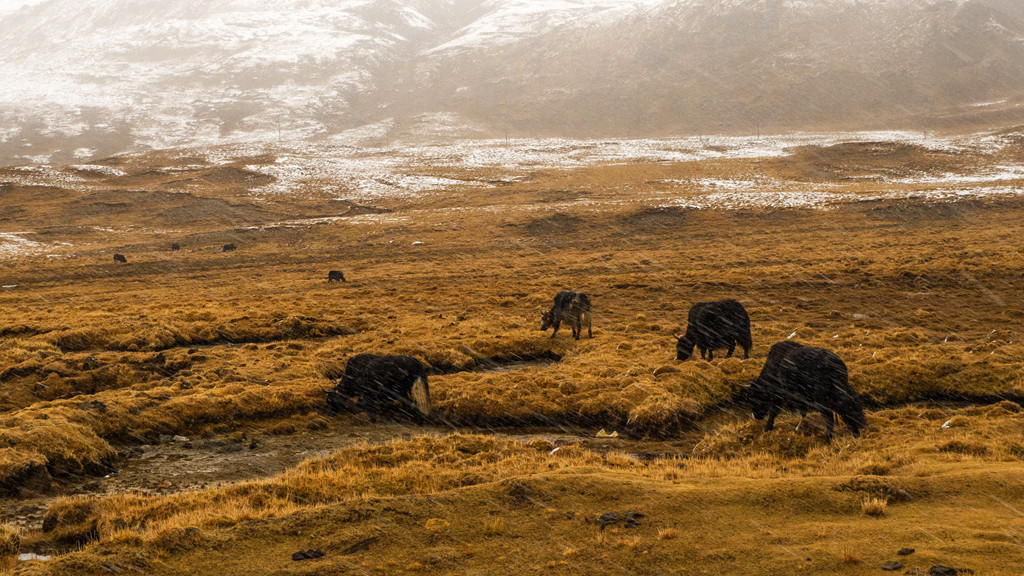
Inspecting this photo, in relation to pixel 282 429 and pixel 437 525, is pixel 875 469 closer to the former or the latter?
pixel 437 525

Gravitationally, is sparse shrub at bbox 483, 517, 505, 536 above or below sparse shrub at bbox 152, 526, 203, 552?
below

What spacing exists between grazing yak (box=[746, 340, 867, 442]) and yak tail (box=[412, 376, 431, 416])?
804cm

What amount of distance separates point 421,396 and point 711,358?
31.4 ft

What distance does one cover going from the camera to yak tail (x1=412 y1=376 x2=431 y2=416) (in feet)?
57.6

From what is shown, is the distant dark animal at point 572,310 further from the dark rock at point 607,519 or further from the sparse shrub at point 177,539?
the sparse shrub at point 177,539

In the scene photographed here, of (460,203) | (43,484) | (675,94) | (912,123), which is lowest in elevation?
(43,484)

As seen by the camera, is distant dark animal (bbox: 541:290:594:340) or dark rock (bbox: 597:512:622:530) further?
distant dark animal (bbox: 541:290:594:340)

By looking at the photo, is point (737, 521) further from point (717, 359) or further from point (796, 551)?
point (717, 359)

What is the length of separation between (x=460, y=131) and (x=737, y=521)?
15753 centimetres

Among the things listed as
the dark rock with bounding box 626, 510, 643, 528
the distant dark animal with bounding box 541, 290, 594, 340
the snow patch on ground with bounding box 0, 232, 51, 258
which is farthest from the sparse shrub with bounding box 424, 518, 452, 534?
the snow patch on ground with bounding box 0, 232, 51, 258

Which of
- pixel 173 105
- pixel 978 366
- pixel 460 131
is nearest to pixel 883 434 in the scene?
pixel 978 366

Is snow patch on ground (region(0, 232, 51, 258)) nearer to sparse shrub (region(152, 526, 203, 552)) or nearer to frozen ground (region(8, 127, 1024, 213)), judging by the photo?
frozen ground (region(8, 127, 1024, 213))

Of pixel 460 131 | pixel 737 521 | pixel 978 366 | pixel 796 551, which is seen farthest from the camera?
pixel 460 131

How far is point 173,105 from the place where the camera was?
7549 inches
